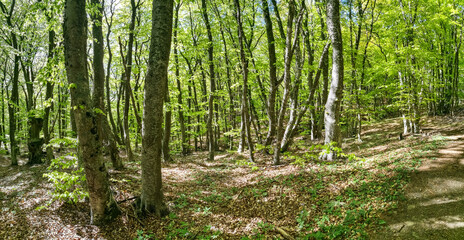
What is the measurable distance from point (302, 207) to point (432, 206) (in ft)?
8.59

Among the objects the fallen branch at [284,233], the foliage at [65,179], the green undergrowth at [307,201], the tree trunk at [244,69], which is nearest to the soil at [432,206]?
the green undergrowth at [307,201]

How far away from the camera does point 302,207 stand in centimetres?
563

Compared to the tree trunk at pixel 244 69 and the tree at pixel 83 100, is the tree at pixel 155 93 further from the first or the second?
the tree trunk at pixel 244 69

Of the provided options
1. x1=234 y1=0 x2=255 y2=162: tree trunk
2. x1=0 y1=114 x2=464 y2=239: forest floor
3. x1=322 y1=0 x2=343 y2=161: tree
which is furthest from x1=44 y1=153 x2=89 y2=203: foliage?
x1=322 y1=0 x2=343 y2=161: tree

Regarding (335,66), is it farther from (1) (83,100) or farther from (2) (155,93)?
→ (1) (83,100)

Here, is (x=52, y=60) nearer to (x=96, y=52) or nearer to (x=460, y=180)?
(x=96, y=52)

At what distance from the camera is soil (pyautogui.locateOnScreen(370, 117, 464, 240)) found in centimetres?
394

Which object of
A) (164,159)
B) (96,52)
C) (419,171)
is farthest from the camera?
(164,159)

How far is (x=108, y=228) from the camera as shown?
5.19 metres

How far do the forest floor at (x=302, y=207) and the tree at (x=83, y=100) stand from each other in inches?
45.3

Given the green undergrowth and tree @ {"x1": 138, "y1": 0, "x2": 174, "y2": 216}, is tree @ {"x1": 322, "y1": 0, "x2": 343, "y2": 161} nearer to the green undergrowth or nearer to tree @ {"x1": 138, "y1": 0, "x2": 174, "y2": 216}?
the green undergrowth

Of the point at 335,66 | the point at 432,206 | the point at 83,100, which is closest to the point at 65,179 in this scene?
the point at 83,100

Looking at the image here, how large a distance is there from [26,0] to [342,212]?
19.7 m

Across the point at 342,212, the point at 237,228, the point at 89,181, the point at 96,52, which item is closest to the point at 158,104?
the point at 89,181
